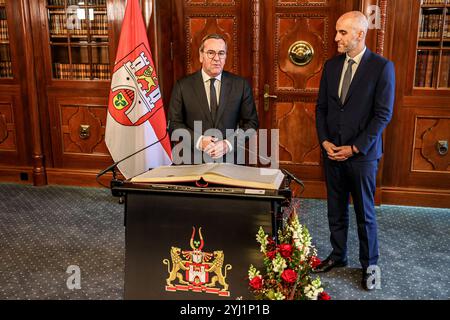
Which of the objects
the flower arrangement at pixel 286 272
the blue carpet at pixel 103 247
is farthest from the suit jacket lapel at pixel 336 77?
the flower arrangement at pixel 286 272

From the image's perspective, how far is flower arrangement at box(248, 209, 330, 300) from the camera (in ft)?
6.08

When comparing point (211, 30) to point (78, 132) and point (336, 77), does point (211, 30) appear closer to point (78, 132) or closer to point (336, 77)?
point (78, 132)

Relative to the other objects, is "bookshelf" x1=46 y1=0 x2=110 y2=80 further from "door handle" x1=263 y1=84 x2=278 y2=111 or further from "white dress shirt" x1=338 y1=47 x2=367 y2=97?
"white dress shirt" x1=338 y1=47 x2=367 y2=97

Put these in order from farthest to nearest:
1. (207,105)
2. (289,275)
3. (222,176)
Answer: (207,105) < (222,176) < (289,275)

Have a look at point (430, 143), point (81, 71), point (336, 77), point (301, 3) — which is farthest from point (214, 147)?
point (81, 71)

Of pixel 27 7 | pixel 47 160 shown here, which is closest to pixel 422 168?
pixel 47 160

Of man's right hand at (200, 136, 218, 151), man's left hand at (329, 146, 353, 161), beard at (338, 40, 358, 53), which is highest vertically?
beard at (338, 40, 358, 53)

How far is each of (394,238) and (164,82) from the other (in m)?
2.62

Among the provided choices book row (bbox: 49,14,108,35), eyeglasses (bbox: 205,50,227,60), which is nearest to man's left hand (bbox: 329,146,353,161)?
eyeglasses (bbox: 205,50,227,60)

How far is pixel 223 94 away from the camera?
2.85 m

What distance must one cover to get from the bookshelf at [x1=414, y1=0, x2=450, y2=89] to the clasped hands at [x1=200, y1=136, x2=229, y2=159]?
271cm

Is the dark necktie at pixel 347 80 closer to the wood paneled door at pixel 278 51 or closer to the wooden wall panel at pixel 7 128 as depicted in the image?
the wood paneled door at pixel 278 51

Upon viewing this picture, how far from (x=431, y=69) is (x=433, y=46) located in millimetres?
213
